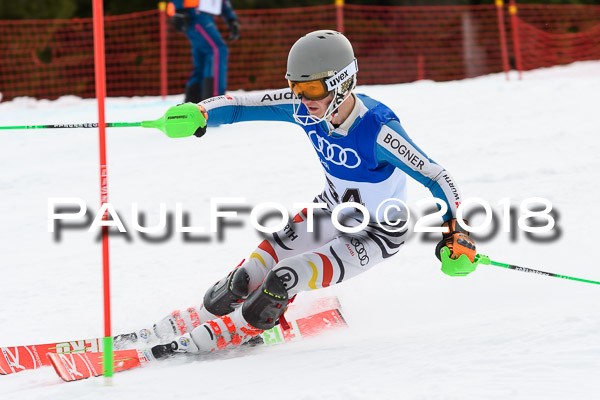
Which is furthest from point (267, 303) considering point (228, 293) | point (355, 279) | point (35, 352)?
point (355, 279)

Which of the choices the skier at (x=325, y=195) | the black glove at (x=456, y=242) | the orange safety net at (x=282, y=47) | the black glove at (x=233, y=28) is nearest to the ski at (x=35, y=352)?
the skier at (x=325, y=195)

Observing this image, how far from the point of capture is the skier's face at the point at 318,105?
3350 mm

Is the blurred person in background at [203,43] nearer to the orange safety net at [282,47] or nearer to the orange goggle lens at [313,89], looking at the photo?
the orange goggle lens at [313,89]

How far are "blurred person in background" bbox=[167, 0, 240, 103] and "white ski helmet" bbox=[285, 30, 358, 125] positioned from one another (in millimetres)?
4778

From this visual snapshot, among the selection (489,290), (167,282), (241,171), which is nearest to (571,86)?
(241,171)

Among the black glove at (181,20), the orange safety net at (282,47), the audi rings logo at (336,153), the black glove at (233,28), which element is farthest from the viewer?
the orange safety net at (282,47)

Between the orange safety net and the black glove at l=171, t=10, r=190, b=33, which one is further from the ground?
the orange safety net

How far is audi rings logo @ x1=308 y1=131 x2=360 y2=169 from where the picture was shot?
11.3 ft

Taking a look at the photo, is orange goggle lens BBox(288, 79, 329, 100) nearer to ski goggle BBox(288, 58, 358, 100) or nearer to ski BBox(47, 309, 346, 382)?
ski goggle BBox(288, 58, 358, 100)

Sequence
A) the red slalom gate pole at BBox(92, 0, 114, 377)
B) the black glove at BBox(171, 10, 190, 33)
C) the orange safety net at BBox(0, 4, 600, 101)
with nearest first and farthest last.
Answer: the red slalom gate pole at BBox(92, 0, 114, 377) < the black glove at BBox(171, 10, 190, 33) < the orange safety net at BBox(0, 4, 600, 101)

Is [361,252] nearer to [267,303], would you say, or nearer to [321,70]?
[267,303]

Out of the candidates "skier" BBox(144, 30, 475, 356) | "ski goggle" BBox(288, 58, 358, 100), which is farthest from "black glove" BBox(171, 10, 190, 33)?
"ski goggle" BBox(288, 58, 358, 100)

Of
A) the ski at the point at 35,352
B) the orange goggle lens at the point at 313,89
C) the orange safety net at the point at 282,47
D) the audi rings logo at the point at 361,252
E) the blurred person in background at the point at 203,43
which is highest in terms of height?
the orange safety net at the point at 282,47

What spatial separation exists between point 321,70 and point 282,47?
12.5m
